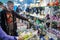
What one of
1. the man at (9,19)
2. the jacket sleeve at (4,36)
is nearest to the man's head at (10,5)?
the man at (9,19)

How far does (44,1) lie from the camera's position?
172cm

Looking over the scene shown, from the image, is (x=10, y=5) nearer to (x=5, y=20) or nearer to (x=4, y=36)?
(x=5, y=20)

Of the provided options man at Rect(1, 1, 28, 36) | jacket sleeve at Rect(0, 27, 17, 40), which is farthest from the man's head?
jacket sleeve at Rect(0, 27, 17, 40)

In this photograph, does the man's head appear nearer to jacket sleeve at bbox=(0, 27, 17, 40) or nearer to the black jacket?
the black jacket

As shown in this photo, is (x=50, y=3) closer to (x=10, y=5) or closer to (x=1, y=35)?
(x=10, y=5)

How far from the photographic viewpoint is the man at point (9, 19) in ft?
5.49

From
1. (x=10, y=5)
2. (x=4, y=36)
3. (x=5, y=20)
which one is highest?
(x=10, y=5)

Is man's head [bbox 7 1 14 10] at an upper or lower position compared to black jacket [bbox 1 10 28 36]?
upper

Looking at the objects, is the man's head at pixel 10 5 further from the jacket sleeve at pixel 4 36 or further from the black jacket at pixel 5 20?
the jacket sleeve at pixel 4 36

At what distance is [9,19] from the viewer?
1685mm

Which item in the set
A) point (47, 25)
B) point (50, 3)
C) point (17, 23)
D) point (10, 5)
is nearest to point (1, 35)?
point (17, 23)

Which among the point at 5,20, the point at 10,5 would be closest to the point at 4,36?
the point at 5,20

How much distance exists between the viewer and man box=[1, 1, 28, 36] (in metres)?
1.67

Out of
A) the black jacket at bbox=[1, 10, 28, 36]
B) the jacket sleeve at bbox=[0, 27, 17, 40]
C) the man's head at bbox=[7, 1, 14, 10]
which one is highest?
the man's head at bbox=[7, 1, 14, 10]
